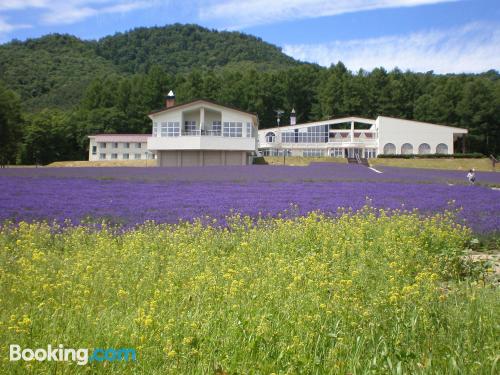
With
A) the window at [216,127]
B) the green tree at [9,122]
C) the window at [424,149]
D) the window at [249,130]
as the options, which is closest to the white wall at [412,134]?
the window at [424,149]

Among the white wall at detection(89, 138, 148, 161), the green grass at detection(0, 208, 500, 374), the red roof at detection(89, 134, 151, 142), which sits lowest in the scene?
the green grass at detection(0, 208, 500, 374)

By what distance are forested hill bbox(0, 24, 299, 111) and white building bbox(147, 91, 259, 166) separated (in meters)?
49.0

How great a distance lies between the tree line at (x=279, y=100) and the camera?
8512 cm

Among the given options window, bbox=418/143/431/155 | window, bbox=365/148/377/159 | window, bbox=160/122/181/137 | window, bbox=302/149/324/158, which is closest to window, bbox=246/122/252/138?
window, bbox=160/122/181/137

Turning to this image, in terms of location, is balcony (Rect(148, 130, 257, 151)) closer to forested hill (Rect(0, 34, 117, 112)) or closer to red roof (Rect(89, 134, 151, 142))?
red roof (Rect(89, 134, 151, 142))

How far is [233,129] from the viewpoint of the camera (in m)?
63.2

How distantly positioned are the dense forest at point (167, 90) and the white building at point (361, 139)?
8105 mm

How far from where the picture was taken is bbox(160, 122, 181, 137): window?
207 feet

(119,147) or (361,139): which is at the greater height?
(361,139)

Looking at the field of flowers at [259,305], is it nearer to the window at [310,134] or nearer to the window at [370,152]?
the window at [370,152]

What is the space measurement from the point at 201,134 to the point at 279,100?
45.4 meters

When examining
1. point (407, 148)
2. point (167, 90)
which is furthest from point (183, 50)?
point (407, 148)

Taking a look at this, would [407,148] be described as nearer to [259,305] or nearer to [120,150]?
[120,150]

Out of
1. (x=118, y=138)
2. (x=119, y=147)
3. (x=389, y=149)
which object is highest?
(x=118, y=138)
